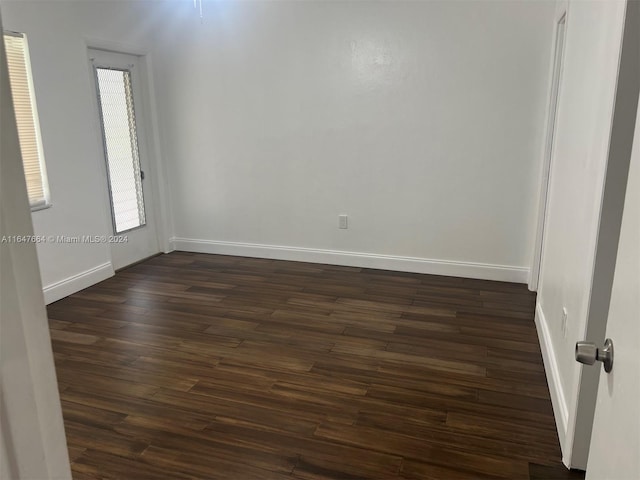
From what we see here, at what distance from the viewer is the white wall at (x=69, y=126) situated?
12.2 ft

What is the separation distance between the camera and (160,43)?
193 inches

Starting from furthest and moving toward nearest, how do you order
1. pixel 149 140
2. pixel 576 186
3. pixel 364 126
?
pixel 149 140
pixel 364 126
pixel 576 186

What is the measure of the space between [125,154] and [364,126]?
2274 mm

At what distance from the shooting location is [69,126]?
4.01 meters

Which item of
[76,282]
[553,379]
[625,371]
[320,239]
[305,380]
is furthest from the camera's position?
[320,239]

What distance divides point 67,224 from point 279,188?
1.88 metres

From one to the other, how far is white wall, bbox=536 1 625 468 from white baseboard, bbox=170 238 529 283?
116 centimetres

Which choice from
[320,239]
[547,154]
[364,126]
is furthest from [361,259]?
[547,154]

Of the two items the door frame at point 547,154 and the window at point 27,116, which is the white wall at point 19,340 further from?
the door frame at point 547,154

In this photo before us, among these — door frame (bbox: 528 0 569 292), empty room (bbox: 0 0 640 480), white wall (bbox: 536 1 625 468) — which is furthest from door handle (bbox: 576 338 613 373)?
door frame (bbox: 528 0 569 292)

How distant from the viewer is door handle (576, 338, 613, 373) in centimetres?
98

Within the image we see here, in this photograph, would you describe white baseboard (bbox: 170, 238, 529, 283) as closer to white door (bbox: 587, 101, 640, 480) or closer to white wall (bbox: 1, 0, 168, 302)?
white wall (bbox: 1, 0, 168, 302)

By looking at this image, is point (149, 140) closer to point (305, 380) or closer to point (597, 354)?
point (305, 380)

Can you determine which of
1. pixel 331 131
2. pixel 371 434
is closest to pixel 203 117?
pixel 331 131
